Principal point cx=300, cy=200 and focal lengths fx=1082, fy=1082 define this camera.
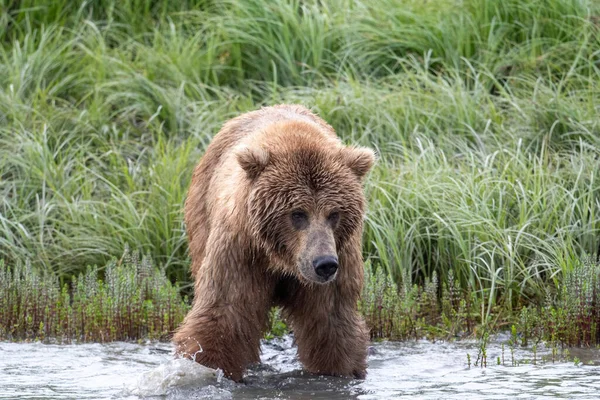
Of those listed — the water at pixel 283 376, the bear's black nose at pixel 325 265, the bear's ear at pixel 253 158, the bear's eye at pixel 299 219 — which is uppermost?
the bear's ear at pixel 253 158

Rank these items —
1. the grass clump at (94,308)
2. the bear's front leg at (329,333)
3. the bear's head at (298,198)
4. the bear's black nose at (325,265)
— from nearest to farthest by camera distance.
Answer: the bear's black nose at (325,265) → the bear's head at (298,198) → the bear's front leg at (329,333) → the grass clump at (94,308)

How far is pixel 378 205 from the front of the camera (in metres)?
8.02

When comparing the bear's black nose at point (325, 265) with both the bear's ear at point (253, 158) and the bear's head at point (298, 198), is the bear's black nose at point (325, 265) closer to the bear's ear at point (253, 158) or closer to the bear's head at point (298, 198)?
the bear's head at point (298, 198)

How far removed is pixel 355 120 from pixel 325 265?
4168mm

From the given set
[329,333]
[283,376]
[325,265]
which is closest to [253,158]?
[325,265]

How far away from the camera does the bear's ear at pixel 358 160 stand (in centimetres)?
559

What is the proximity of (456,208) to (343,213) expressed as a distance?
8.09 ft

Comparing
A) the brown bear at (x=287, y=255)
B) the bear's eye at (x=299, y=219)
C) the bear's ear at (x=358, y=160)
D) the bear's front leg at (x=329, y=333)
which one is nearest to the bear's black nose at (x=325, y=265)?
the brown bear at (x=287, y=255)

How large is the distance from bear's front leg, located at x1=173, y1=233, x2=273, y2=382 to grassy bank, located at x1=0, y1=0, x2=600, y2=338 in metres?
1.76

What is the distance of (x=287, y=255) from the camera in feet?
18.1

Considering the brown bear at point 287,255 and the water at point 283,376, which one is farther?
the water at point 283,376

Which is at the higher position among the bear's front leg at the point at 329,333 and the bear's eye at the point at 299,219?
the bear's eye at the point at 299,219

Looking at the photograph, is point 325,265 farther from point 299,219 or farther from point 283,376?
point 283,376

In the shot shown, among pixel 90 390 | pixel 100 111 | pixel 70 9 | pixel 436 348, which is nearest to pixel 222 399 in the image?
pixel 90 390
